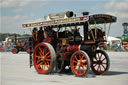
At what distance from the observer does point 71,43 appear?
11203 mm

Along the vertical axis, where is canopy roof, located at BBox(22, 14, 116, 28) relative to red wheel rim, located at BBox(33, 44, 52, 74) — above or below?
above

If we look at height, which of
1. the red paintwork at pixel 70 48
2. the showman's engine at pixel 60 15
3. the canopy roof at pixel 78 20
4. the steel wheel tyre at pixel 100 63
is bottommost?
the steel wheel tyre at pixel 100 63

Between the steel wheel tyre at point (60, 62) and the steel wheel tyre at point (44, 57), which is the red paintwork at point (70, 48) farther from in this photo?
the steel wheel tyre at point (44, 57)

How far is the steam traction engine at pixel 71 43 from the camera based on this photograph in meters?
10.3

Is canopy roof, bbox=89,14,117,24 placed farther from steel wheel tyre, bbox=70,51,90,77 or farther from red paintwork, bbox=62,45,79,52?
steel wheel tyre, bbox=70,51,90,77

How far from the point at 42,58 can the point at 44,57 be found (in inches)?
5.7

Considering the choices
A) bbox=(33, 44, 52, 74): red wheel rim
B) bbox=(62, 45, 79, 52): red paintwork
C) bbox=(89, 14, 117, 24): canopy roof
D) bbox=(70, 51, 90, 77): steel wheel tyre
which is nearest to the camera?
bbox=(70, 51, 90, 77): steel wheel tyre

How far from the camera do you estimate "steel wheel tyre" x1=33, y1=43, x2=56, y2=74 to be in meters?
10.8

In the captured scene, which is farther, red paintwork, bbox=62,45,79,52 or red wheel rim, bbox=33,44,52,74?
red wheel rim, bbox=33,44,52,74

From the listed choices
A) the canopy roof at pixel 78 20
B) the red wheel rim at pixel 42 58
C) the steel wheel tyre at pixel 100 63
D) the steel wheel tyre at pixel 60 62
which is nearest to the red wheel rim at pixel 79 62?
the steel wheel tyre at pixel 60 62

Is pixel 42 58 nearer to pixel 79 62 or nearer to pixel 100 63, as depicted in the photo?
pixel 79 62

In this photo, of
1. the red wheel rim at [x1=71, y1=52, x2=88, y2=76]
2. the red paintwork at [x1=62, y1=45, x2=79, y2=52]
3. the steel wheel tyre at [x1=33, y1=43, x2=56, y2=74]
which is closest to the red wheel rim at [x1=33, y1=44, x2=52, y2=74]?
the steel wheel tyre at [x1=33, y1=43, x2=56, y2=74]

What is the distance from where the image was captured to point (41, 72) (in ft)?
37.0

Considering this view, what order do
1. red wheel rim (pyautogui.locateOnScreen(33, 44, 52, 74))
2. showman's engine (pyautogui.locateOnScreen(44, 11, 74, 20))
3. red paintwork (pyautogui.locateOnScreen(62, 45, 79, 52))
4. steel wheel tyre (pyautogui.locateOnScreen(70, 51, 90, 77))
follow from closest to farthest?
steel wheel tyre (pyautogui.locateOnScreen(70, 51, 90, 77)) < red paintwork (pyautogui.locateOnScreen(62, 45, 79, 52)) < showman's engine (pyautogui.locateOnScreen(44, 11, 74, 20)) < red wheel rim (pyautogui.locateOnScreen(33, 44, 52, 74))
